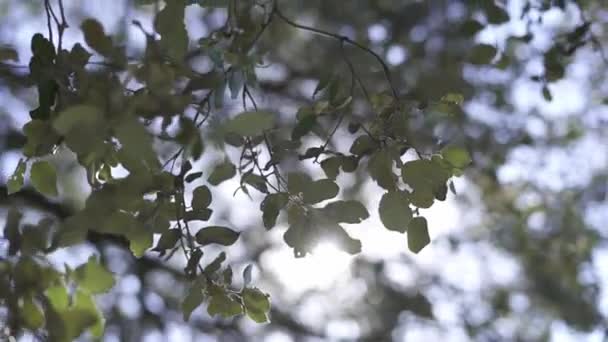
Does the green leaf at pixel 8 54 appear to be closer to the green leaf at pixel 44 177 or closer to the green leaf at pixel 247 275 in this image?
the green leaf at pixel 44 177

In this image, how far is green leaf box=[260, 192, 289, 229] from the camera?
1.03 m

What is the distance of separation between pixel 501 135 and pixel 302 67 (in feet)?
3.12

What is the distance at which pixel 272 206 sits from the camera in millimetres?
1035

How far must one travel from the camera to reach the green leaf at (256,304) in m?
1.04

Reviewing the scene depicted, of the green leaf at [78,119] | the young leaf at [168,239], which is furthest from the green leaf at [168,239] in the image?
the green leaf at [78,119]

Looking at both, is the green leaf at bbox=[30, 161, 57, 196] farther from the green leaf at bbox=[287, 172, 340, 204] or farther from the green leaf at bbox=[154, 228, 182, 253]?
the green leaf at bbox=[287, 172, 340, 204]

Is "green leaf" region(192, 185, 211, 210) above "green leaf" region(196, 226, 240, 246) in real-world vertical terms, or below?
above

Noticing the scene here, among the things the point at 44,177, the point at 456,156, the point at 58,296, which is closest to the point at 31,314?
the point at 58,296

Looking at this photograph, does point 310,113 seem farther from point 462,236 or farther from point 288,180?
point 462,236

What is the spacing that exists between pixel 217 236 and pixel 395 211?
204 mm

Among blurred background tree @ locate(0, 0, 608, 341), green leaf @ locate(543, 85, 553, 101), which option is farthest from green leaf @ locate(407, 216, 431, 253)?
green leaf @ locate(543, 85, 553, 101)

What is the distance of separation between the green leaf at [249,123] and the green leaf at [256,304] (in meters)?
0.29

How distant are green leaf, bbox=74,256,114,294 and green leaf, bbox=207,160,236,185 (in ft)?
0.66

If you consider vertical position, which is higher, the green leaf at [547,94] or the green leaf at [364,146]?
the green leaf at [547,94]
